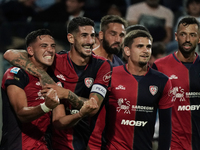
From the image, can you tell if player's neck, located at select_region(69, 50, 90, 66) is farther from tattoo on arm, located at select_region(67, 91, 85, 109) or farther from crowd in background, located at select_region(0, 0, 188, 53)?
crowd in background, located at select_region(0, 0, 188, 53)

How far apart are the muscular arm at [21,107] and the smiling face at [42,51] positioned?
0.45 m

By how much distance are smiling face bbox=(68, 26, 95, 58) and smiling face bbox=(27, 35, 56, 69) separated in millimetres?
309

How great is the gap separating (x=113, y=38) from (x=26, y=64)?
1.65 m

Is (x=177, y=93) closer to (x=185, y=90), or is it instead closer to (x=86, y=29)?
(x=185, y=90)

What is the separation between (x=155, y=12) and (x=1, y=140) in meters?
5.40

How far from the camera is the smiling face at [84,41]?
4617mm

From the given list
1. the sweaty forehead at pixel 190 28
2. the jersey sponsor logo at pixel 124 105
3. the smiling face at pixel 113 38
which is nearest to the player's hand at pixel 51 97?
the jersey sponsor logo at pixel 124 105

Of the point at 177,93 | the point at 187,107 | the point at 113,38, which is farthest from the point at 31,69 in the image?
the point at 187,107

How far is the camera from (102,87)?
14.8 ft

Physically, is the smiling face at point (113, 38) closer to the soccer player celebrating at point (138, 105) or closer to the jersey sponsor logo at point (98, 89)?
the soccer player celebrating at point (138, 105)

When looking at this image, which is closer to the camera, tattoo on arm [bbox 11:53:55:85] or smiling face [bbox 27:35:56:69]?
tattoo on arm [bbox 11:53:55:85]

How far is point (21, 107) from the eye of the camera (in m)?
4.08

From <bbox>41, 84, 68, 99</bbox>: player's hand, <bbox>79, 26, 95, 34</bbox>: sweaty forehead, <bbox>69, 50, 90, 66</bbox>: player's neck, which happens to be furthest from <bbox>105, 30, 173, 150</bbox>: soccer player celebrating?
<bbox>41, 84, 68, 99</bbox>: player's hand

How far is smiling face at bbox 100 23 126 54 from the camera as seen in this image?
18.3 ft
